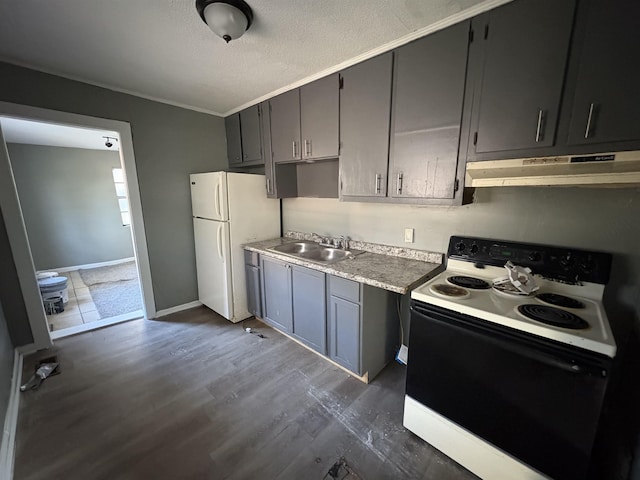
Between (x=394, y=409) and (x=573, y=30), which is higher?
(x=573, y=30)

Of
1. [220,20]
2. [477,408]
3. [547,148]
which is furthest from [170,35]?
[477,408]

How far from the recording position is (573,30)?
3.76 feet

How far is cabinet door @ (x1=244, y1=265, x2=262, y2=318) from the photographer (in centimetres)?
272

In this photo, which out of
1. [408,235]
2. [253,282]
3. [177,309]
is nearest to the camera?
[408,235]

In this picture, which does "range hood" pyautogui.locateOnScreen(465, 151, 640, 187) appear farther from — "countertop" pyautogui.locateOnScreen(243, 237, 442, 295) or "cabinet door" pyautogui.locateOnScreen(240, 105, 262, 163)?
"cabinet door" pyautogui.locateOnScreen(240, 105, 262, 163)

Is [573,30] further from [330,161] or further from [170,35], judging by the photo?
[170,35]

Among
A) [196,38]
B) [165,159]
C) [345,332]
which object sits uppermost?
[196,38]

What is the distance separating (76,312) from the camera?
3160mm

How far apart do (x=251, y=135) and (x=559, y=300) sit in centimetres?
292

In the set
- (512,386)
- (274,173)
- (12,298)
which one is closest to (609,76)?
(512,386)

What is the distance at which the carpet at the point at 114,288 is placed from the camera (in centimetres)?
327

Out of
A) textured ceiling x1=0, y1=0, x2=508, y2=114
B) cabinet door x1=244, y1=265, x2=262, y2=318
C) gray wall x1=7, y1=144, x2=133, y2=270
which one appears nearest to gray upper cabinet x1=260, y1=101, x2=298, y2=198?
textured ceiling x1=0, y1=0, x2=508, y2=114

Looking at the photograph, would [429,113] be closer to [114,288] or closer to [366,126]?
[366,126]

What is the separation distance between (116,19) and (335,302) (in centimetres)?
220
